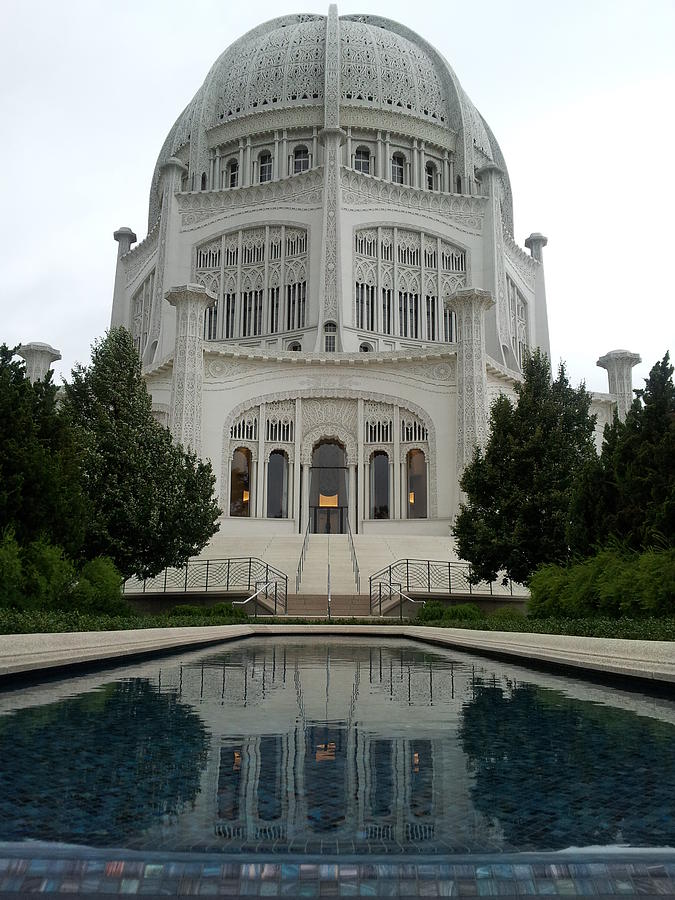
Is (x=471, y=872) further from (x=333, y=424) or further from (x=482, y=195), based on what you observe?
(x=482, y=195)

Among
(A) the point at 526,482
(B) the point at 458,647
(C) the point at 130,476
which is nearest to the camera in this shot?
(B) the point at 458,647

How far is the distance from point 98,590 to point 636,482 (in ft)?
29.7

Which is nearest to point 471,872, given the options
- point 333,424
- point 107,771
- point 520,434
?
point 107,771

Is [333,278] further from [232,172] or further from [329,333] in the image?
[232,172]

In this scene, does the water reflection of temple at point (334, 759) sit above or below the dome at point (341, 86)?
below

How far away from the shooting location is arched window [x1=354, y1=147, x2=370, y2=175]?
46.2 m

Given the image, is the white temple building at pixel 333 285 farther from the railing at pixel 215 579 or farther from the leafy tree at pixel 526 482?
the leafy tree at pixel 526 482

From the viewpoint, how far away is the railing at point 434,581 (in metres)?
21.0

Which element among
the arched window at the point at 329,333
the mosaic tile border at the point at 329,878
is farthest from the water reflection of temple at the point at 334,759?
the arched window at the point at 329,333

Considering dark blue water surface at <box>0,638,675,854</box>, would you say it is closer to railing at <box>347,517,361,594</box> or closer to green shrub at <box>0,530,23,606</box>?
green shrub at <box>0,530,23,606</box>

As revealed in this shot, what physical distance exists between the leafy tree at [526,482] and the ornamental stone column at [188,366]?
1523 centimetres

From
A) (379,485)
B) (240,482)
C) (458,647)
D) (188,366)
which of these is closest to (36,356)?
(188,366)

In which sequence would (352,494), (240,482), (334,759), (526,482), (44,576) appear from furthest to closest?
1. (352,494)
2. (240,482)
3. (526,482)
4. (44,576)
5. (334,759)

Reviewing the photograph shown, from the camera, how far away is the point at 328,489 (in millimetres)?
34531
